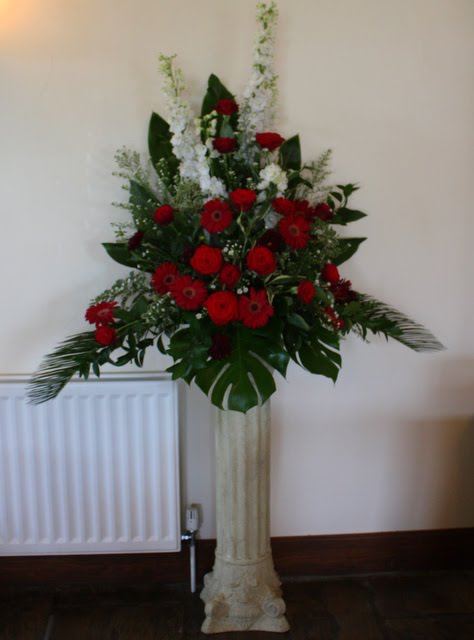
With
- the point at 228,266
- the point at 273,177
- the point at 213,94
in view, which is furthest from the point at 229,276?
the point at 213,94

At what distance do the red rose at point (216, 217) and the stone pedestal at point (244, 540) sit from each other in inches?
23.4

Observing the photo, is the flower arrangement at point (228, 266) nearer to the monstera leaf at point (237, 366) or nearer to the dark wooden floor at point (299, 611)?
the monstera leaf at point (237, 366)

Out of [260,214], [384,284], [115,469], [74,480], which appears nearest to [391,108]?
[384,284]

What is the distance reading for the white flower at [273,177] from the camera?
4.77ft

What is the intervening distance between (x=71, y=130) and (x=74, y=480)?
1153 mm

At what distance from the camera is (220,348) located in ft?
4.67

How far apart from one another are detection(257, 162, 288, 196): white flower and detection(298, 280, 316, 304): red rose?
28 cm

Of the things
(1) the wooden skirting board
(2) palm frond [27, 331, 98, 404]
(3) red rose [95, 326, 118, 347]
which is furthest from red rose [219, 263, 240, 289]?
(1) the wooden skirting board

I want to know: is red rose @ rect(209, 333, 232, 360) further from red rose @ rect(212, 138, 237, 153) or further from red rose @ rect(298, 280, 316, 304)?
red rose @ rect(212, 138, 237, 153)

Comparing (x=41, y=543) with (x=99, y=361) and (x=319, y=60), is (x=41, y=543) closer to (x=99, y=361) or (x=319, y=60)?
(x=99, y=361)

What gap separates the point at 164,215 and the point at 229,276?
256 mm

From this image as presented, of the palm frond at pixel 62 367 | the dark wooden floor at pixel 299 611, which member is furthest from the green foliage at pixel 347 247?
the dark wooden floor at pixel 299 611

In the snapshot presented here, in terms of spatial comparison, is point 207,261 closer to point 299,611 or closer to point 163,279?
point 163,279

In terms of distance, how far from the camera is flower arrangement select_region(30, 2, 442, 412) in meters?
1.43
